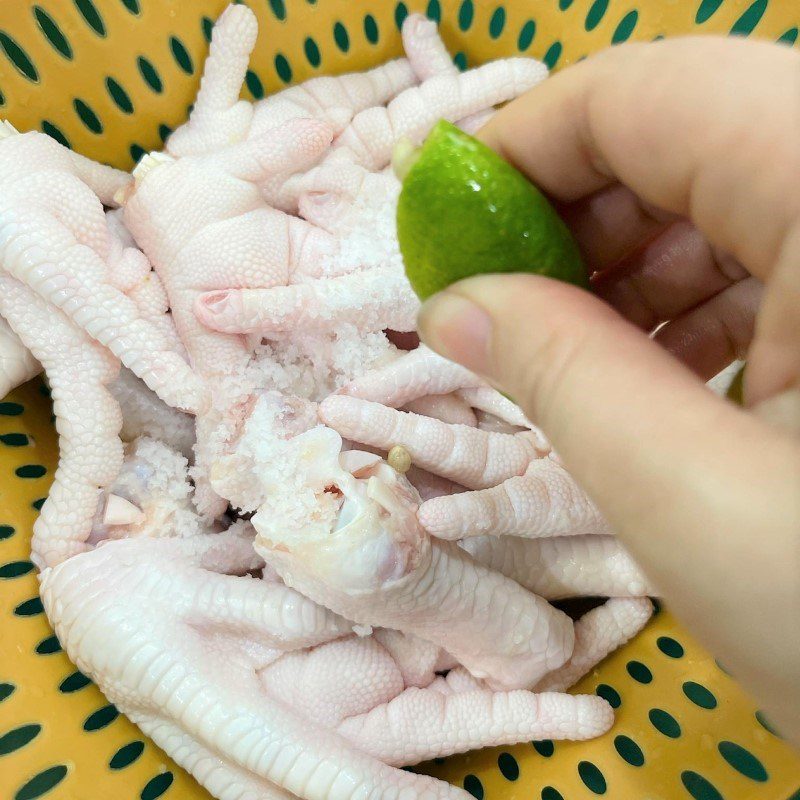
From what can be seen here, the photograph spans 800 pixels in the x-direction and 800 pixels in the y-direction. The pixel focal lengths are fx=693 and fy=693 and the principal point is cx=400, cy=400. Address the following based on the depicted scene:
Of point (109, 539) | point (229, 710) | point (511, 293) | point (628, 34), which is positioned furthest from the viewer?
point (628, 34)

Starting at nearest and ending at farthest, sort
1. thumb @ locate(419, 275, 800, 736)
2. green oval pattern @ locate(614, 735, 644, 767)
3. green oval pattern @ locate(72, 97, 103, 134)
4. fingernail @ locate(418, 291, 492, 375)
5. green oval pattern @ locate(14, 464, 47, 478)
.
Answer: thumb @ locate(419, 275, 800, 736)
fingernail @ locate(418, 291, 492, 375)
green oval pattern @ locate(614, 735, 644, 767)
green oval pattern @ locate(14, 464, 47, 478)
green oval pattern @ locate(72, 97, 103, 134)

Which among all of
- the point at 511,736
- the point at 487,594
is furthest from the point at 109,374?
the point at 511,736

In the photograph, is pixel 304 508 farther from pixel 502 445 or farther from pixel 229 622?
pixel 502 445

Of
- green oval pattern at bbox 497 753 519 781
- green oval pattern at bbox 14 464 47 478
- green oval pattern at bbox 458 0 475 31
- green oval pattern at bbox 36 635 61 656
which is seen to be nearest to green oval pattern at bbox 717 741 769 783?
green oval pattern at bbox 497 753 519 781

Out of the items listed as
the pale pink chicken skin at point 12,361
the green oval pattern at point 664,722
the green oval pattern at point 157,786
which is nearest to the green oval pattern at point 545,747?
the green oval pattern at point 664,722

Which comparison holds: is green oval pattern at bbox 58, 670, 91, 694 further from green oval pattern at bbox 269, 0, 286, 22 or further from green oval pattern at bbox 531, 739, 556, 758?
green oval pattern at bbox 269, 0, 286, 22

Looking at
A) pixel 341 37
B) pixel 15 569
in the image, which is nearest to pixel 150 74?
pixel 341 37
